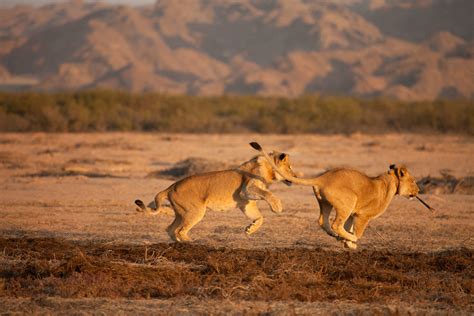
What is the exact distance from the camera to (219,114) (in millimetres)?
44031

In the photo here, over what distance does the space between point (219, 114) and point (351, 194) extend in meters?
33.4

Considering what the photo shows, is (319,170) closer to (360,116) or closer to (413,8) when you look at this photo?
(360,116)

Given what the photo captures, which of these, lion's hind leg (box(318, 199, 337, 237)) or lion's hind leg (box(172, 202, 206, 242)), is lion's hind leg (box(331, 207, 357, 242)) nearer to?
lion's hind leg (box(318, 199, 337, 237))

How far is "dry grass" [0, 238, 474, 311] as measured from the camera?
8.51 metres

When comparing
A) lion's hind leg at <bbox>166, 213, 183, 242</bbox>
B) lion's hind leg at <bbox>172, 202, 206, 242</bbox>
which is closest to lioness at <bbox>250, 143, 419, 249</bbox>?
lion's hind leg at <bbox>172, 202, 206, 242</bbox>

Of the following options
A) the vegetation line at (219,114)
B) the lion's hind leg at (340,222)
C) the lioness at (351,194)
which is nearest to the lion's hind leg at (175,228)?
the lioness at (351,194)

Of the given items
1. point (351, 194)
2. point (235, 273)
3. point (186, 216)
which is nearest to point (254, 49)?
point (186, 216)

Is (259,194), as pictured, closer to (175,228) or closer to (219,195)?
(219,195)

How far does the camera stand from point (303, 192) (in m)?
18.2

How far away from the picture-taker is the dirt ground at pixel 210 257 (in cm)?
828

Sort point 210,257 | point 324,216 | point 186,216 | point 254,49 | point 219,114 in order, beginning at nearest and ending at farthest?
point 210,257 → point 324,216 → point 186,216 → point 219,114 → point 254,49

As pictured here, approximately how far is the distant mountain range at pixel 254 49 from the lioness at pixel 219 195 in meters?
76.3

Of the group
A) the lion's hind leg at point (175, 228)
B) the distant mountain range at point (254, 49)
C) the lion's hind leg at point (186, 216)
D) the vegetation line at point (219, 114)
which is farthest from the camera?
the distant mountain range at point (254, 49)

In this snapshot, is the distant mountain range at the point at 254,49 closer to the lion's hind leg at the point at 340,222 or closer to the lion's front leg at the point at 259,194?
the lion's front leg at the point at 259,194
